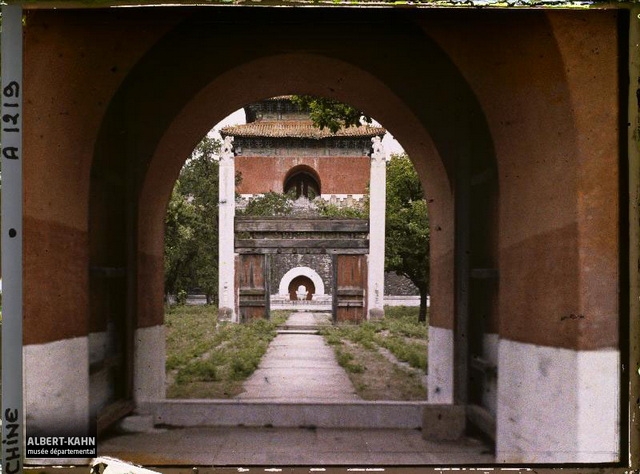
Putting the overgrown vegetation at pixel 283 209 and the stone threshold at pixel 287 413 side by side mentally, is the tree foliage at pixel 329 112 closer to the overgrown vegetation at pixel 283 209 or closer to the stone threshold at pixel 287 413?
the stone threshold at pixel 287 413

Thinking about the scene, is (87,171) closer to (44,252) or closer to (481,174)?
(44,252)

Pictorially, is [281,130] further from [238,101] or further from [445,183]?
[445,183]

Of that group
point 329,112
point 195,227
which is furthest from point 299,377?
point 195,227

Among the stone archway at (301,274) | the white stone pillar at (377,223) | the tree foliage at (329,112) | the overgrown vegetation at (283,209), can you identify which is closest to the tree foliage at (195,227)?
the overgrown vegetation at (283,209)

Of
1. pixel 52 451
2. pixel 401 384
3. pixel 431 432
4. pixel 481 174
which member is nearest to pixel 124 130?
pixel 52 451

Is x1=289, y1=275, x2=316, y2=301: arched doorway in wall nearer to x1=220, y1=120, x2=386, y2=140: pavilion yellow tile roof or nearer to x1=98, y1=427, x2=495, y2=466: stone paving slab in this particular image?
x1=220, y1=120, x2=386, y2=140: pavilion yellow tile roof

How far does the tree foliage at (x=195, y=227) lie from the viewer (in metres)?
11.2

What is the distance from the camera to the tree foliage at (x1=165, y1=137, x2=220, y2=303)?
36.8ft

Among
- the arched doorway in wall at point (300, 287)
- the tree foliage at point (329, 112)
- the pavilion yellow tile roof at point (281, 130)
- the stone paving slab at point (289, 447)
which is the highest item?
the pavilion yellow tile roof at point (281, 130)

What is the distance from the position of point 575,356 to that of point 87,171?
2791 mm

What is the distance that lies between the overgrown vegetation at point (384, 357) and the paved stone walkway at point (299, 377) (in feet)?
0.63

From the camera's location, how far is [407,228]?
39.1 feet

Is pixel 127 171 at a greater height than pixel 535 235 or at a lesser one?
greater

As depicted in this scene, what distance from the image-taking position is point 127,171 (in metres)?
3.84
